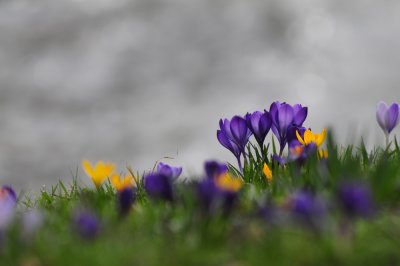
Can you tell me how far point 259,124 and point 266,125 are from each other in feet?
0.27

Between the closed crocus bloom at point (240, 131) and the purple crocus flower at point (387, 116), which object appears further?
the closed crocus bloom at point (240, 131)

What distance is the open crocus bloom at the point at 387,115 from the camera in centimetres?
585

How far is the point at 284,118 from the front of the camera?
6070 mm

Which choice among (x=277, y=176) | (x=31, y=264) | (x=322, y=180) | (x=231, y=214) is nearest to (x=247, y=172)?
(x=277, y=176)

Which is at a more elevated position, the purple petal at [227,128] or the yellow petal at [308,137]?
the purple petal at [227,128]

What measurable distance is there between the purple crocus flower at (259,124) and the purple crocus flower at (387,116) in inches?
39.2

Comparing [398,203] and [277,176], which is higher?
[277,176]

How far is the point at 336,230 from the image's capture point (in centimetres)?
366

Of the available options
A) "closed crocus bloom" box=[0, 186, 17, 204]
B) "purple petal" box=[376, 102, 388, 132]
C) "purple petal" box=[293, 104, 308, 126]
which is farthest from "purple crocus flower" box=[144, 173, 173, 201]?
"purple petal" box=[376, 102, 388, 132]

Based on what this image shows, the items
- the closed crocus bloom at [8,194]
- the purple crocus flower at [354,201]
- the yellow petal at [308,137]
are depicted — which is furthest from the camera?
the yellow petal at [308,137]

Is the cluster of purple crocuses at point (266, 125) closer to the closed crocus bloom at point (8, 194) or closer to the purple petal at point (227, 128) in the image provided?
the purple petal at point (227, 128)

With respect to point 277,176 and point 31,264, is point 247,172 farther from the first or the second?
point 31,264

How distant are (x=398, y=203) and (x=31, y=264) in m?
2.50

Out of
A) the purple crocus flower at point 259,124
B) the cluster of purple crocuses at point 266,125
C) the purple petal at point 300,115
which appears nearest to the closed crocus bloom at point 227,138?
the cluster of purple crocuses at point 266,125
